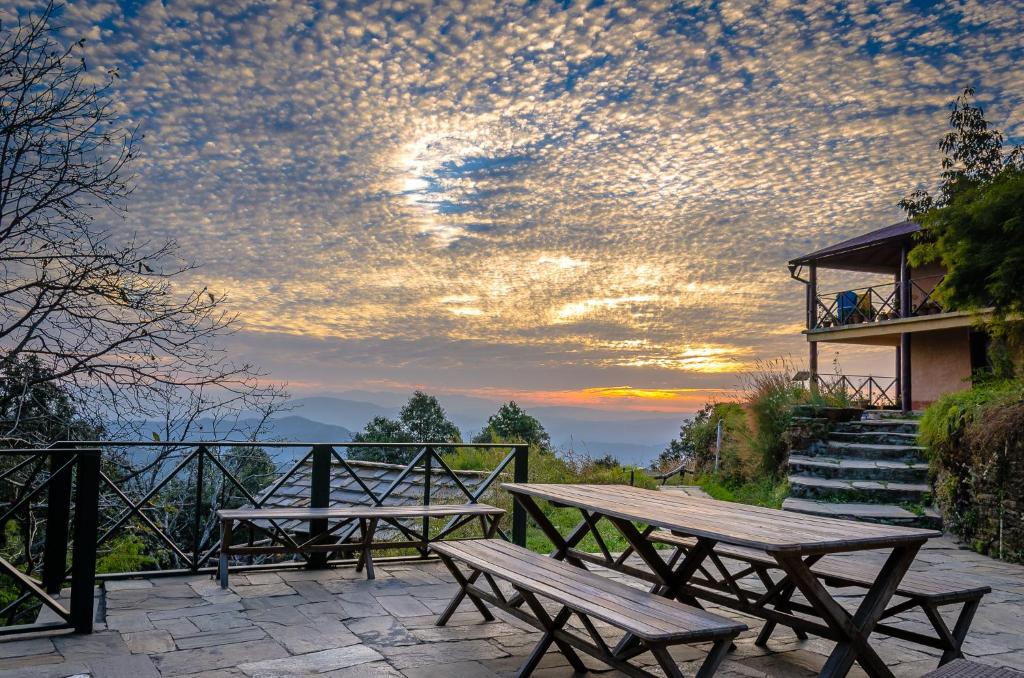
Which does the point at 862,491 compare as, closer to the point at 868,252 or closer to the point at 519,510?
the point at 519,510

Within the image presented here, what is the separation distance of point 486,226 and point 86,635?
289 inches

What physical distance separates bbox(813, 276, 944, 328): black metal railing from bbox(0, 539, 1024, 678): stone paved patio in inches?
525

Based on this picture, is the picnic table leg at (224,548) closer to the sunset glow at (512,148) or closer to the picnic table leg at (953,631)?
the sunset glow at (512,148)

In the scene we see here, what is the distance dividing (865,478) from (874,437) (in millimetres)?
1724

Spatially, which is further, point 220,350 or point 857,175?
point 857,175

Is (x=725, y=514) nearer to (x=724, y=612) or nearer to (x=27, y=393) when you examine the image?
(x=724, y=612)

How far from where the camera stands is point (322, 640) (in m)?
3.81

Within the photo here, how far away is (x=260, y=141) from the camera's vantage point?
25.9 feet

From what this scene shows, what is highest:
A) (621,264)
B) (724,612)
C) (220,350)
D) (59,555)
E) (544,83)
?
(544,83)

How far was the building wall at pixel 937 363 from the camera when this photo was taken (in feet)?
53.7

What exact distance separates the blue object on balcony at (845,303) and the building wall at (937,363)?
1644 mm


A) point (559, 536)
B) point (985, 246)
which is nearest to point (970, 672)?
point (559, 536)

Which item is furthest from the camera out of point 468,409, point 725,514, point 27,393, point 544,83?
point 468,409

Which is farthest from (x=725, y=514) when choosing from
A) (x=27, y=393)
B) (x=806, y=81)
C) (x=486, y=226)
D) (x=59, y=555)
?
(x=486, y=226)
